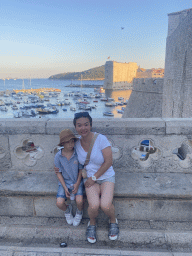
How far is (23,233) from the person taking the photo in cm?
246

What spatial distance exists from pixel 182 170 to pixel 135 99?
76.8 ft

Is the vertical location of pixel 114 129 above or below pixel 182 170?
above

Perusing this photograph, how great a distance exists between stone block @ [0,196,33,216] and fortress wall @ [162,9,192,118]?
951 cm

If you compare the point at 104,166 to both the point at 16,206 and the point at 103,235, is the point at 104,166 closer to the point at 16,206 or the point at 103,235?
the point at 103,235

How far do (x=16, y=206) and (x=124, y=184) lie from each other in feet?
5.08

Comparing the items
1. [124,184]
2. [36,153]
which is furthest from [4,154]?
[124,184]

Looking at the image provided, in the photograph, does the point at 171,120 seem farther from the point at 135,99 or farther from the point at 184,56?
the point at 135,99

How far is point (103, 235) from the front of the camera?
240cm

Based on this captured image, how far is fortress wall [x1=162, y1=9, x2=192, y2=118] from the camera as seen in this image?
34.2ft

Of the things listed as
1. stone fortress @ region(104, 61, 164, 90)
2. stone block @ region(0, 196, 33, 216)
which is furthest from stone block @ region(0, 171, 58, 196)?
stone fortress @ region(104, 61, 164, 90)

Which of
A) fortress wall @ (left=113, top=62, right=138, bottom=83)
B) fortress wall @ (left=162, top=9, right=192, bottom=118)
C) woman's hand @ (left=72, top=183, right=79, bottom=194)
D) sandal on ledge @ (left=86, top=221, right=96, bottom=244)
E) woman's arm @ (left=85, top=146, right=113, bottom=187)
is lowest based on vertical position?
sandal on ledge @ (left=86, top=221, right=96, bottom=244)

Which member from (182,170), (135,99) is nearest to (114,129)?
(182,170)

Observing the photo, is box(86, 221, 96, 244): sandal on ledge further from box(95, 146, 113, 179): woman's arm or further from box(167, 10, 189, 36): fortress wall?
box(167, 10, 189, 36): fortress wall

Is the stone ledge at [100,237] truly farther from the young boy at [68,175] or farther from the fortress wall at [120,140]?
the fortress wall at [120,140]
